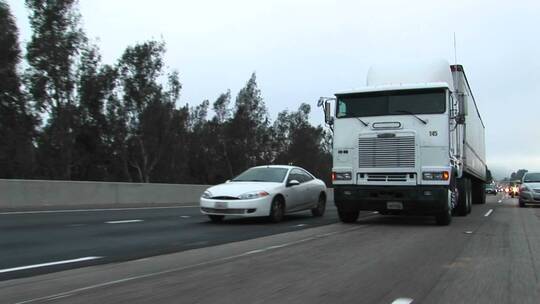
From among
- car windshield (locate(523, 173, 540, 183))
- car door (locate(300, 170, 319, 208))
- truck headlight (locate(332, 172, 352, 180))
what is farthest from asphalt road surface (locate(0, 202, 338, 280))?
car windshield (locate(523, 173, 540, 183))

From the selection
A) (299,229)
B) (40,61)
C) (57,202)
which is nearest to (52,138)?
(40,61)

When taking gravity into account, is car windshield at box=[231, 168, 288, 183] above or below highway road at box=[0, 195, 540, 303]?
above

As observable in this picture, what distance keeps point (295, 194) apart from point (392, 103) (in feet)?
11.6

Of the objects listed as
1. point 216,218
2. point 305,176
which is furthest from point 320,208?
point 216,218

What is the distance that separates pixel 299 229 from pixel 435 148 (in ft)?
11.8

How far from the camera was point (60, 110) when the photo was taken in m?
39.0

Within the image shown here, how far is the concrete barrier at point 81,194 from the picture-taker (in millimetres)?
16836

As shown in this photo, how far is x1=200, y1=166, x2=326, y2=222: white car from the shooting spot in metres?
12.9

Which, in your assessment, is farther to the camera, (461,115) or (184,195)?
(184,195)

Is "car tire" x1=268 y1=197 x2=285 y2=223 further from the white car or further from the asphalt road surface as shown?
the asphalt road surface

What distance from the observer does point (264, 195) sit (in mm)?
13227

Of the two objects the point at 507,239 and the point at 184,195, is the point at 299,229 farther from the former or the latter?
the point at 184,195

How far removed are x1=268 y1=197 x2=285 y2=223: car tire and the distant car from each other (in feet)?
51.8

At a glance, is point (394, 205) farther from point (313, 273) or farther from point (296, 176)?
point (313, 273)
